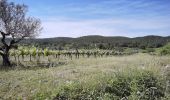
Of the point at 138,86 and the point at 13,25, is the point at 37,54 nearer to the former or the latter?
the point at 13,25

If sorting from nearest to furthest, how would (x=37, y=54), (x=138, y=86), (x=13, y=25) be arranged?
(x=138, y=86) → (x=13, y=25) → (x=37, y=54)

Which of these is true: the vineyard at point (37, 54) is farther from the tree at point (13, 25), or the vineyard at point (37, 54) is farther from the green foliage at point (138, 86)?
the green foliage at point (138, 86)

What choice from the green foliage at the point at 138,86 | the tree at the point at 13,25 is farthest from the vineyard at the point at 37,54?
the green foliage at the point at 138,86

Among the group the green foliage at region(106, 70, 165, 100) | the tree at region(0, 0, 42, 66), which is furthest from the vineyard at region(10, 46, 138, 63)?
the green foliage at region(106, 70, 165, 100)

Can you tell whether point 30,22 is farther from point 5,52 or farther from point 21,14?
point 5,52

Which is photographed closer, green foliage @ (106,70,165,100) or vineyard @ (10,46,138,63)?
green foliage @ (106,70,165,100)

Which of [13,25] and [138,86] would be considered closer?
[138,86]

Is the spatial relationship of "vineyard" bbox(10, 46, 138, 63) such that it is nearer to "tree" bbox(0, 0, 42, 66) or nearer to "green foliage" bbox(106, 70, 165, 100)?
"tree" bbox(0, 0, 42, 66)

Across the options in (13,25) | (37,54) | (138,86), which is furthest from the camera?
(37,54)

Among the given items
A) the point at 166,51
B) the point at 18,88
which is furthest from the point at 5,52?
the point at 166,51

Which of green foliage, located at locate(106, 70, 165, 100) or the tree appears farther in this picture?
the tree

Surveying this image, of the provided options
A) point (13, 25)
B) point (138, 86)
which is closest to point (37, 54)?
point (13, 25)

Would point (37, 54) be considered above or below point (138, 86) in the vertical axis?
below

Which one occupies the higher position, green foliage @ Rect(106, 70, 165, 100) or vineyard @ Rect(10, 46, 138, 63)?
green foliage @ Rect(106, 70, 165, 100)
